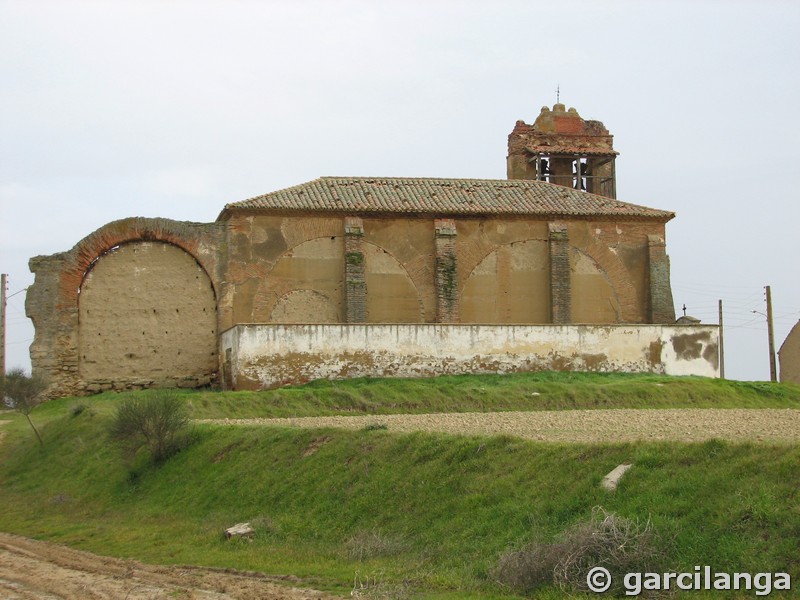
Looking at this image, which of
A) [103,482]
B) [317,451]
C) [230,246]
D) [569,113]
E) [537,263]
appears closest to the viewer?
[317,451]

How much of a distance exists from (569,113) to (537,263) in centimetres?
1170

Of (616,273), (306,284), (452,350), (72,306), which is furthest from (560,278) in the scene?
(72,306)

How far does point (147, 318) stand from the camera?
1209 inches

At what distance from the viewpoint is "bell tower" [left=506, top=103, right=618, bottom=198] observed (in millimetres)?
42000

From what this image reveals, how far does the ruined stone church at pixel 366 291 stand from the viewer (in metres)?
28.9

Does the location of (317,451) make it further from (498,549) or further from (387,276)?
(387,276)

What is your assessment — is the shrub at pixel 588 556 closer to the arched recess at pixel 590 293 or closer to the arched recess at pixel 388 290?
the arched recess at pixel 388 290

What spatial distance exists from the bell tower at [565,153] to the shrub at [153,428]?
2467cm

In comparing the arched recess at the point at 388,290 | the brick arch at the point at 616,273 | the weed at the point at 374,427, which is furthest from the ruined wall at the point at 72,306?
the weed at the point at 374,427

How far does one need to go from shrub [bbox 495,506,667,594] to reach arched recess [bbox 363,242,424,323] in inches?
878

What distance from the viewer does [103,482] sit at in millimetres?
19812

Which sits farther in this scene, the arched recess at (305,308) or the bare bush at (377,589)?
the arched recess at (305,308)

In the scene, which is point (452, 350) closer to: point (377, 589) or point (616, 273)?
point (616, 273)

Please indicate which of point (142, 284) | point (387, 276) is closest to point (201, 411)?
point (142, 284)
